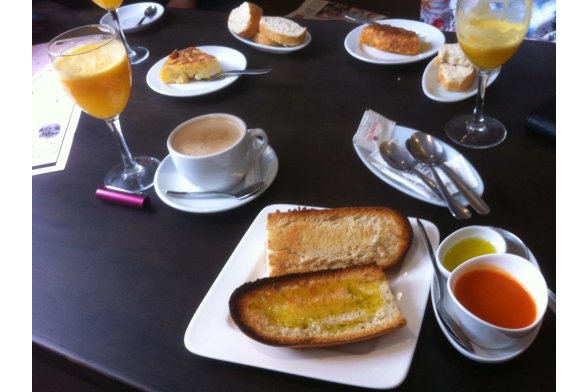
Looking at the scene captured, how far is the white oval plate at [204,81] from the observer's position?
4.09ft

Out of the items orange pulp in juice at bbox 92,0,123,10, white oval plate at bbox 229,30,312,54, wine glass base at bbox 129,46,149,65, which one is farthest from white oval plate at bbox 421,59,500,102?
orange pulp in juice at bbox 92,0,123,10

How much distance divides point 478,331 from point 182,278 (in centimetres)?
47

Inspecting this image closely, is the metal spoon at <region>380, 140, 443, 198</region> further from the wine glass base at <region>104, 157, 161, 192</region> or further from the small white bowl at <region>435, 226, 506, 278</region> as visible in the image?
the wine glass base at <region>104, 157, 161, 192</region>

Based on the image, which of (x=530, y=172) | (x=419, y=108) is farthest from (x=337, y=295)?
(x=419, y=108)

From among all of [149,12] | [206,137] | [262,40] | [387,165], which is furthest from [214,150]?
[149,12]

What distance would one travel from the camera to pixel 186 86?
128 cm

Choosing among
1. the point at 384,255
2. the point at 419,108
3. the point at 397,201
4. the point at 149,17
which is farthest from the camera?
the point at 149,17

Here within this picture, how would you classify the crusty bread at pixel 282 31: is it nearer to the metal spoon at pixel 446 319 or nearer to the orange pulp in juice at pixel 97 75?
the orange pulp in juice at pixel 97 75

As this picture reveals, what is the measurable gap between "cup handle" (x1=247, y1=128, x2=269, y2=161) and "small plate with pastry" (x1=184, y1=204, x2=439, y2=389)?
188mm

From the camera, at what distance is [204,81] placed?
50.7 inches

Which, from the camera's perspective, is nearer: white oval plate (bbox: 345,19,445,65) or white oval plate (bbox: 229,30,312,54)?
white oval plate (bbox: 345,19,445,65)

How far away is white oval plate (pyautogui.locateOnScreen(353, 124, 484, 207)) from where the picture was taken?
830mm

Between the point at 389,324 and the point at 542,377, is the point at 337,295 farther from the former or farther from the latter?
the point at 542,377

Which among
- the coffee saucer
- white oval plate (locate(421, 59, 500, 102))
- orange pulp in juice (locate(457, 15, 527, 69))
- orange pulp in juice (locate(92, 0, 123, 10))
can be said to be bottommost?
the coffee saucer
